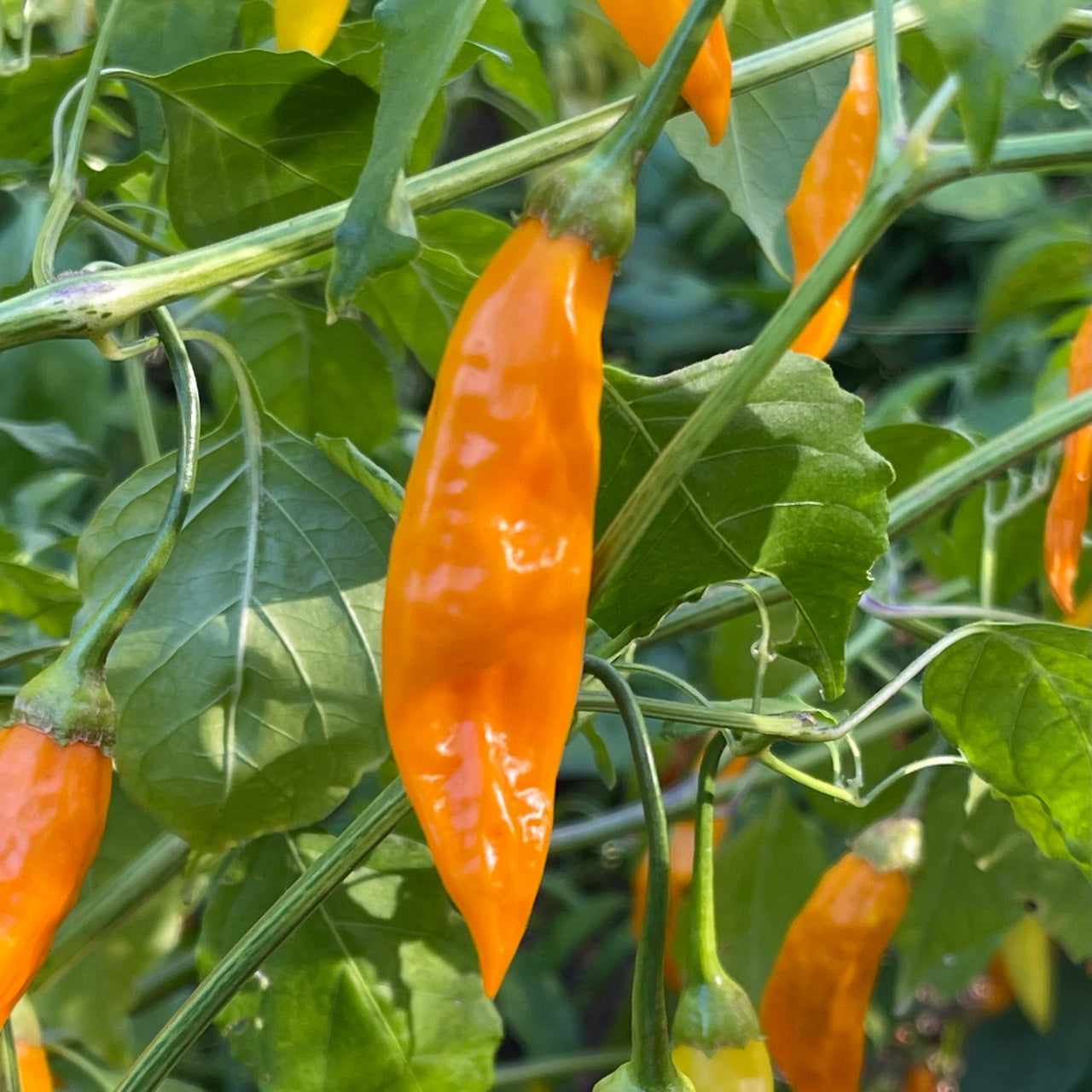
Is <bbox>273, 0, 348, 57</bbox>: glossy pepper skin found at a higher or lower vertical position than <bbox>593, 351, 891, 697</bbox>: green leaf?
higher

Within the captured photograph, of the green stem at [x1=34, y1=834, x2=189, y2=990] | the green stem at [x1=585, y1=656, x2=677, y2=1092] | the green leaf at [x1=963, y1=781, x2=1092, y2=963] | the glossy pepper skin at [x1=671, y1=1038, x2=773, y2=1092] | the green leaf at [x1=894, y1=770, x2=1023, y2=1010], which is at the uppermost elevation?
the green stem at [x1=585, y1=656, x2=677, y2=1092]

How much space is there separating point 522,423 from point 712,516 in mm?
115

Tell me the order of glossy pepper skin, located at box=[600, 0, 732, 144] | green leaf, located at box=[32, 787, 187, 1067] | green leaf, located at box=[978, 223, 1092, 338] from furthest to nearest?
green leaf, located at box=[978, 223, 1092, 338]
green leaf, located at box=[32, 787, 187, 1067]
glossy pepper skin, located at box=[600, 0, 732, 144]

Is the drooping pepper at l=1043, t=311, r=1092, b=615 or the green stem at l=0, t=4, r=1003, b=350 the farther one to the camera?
the drooping pepper at l=1043, t=311, r=1092, b=615

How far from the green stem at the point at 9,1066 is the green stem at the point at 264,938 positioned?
40 mm

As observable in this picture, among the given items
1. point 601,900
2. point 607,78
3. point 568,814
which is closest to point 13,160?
point 601,900

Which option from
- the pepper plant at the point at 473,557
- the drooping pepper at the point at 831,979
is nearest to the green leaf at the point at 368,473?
the pepper plant at the point at 473,557

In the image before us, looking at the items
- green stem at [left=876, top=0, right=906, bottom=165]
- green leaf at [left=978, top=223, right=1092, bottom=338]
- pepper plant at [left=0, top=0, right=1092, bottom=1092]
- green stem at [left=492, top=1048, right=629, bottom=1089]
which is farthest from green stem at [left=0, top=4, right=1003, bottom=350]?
green stem at [left=492, top=1048, right=629, bottom=1089]

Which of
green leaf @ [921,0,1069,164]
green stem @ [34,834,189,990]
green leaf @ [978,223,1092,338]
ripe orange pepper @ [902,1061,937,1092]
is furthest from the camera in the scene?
ripe orange pepper @ [902,1061,937,1092]

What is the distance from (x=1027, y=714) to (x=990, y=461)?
0.33 feet

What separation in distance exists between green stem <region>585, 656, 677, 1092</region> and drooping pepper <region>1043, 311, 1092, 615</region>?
238 mm

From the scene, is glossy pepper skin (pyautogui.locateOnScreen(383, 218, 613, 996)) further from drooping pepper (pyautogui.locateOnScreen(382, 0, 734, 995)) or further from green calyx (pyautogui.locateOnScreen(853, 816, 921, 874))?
green calyx (pyautogui.locateOnScreen(853, 816, 921, 874))

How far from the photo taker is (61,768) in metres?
0.41

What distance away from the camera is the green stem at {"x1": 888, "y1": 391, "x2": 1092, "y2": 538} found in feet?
1.74
